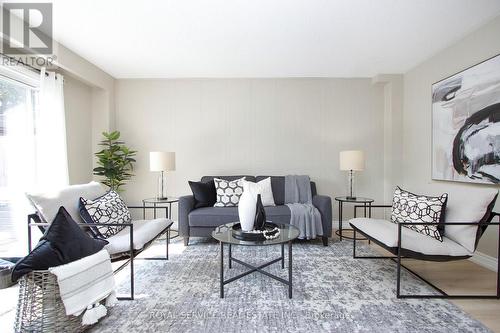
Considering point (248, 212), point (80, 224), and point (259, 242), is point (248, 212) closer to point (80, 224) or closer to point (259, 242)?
point (259, 242)

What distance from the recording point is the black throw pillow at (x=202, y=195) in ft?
11.6

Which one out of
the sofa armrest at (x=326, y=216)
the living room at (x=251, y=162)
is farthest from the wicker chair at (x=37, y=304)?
the sofa armrest at (x=326, y=216)

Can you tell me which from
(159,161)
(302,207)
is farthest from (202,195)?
(302,207)

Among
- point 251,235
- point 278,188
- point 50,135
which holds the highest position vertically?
point 50,135

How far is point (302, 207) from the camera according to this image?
3344 mm

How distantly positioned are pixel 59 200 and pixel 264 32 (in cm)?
259

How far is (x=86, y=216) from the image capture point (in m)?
2.14

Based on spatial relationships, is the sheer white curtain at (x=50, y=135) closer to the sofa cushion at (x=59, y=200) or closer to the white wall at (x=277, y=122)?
the sofa cushion at (x=59, y=200)

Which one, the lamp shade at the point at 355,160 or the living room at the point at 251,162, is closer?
the living room at the point at 251,162

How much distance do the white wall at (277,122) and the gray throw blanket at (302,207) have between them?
1.49 feet

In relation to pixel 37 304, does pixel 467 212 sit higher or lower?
higher
